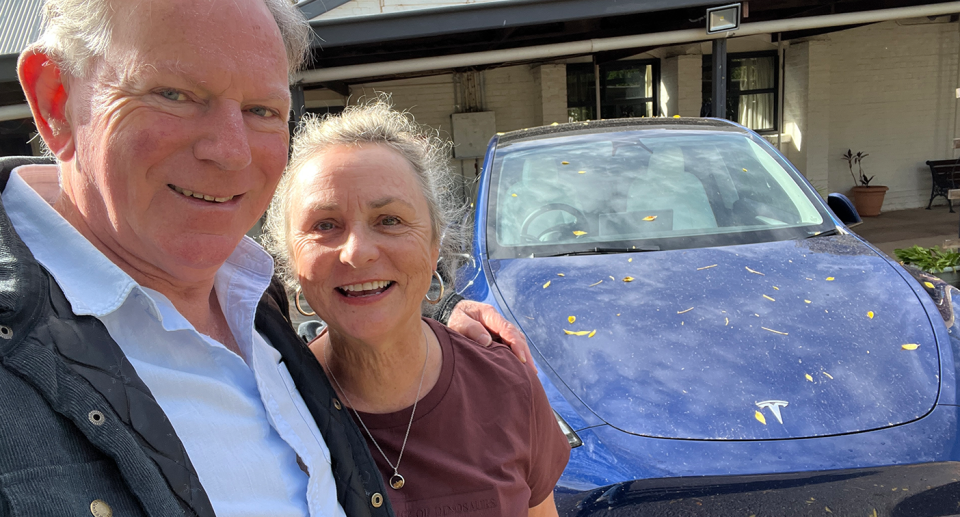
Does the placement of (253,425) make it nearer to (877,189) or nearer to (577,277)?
(577,277)

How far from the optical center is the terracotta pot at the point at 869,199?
1104 centimetres

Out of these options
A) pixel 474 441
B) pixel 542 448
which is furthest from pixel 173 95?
pixel 542 448

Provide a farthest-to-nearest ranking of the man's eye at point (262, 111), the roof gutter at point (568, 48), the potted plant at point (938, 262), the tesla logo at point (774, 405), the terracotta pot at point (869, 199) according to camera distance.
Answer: the terracotta pot at point (869, 199) < the roof gutter at point (568, 48) < the potted plant at point (938, 262) < the tesla logo at point (774, 405) < the man's eye at point (262, 111)

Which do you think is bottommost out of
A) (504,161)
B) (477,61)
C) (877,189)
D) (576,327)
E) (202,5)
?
(877,189)

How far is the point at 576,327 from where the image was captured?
2.28 meters

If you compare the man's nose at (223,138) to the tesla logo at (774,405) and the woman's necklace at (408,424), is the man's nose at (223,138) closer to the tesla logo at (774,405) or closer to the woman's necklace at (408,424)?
the woman's necklace at (408,424)

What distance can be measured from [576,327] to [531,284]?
37 centimetres

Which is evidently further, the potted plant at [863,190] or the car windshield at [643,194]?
the potted plant at [863,190]

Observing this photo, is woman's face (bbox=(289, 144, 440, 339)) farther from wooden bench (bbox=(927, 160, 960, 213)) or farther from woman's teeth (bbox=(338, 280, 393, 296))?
wooden bench (bbox=(927, 160, 960, 213))

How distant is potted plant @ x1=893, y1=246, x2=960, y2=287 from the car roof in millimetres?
2550

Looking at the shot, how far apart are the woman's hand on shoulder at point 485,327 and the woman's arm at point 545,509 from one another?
1.05 feet

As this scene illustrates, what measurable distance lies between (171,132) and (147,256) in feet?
0.64

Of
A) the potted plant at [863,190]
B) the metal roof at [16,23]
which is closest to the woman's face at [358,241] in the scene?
the metal roof at [16,23]

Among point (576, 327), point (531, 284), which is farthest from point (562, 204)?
point (576, 327)
